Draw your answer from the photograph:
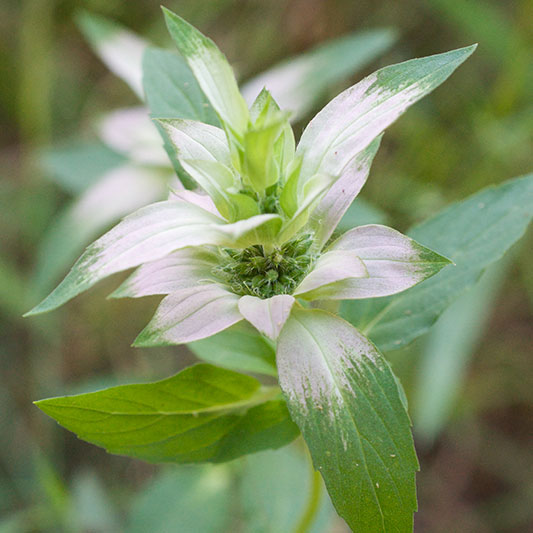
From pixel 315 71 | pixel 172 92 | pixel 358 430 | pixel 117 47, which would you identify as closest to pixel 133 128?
pixel 117 47

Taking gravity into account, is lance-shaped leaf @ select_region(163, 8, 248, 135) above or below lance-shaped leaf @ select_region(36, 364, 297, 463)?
above

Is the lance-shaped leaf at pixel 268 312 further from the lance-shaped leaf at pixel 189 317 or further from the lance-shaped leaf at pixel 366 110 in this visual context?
the lance-shaped leaf at pixel 366 110

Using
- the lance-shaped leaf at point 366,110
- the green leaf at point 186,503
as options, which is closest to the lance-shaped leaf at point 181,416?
the lance-shaped leaf at point 366,110

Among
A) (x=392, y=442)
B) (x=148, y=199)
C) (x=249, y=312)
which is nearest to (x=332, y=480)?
(x=392, y=442)

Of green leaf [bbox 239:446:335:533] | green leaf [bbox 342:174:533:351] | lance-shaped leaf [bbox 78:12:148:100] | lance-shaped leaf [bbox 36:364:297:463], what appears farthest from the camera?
lance-shaped leaf [bbox 78:12:148:100]

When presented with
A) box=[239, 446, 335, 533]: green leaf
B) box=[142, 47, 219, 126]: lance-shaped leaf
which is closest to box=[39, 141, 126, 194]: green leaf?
box=[142, 47, 219, 126]: lance-shaped leaf

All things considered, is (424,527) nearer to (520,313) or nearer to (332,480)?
(520,313)

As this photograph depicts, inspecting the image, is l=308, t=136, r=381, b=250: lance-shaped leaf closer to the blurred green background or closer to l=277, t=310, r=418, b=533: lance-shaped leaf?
l=277, t=310, r=418, b=533: lance-shaped leaf
